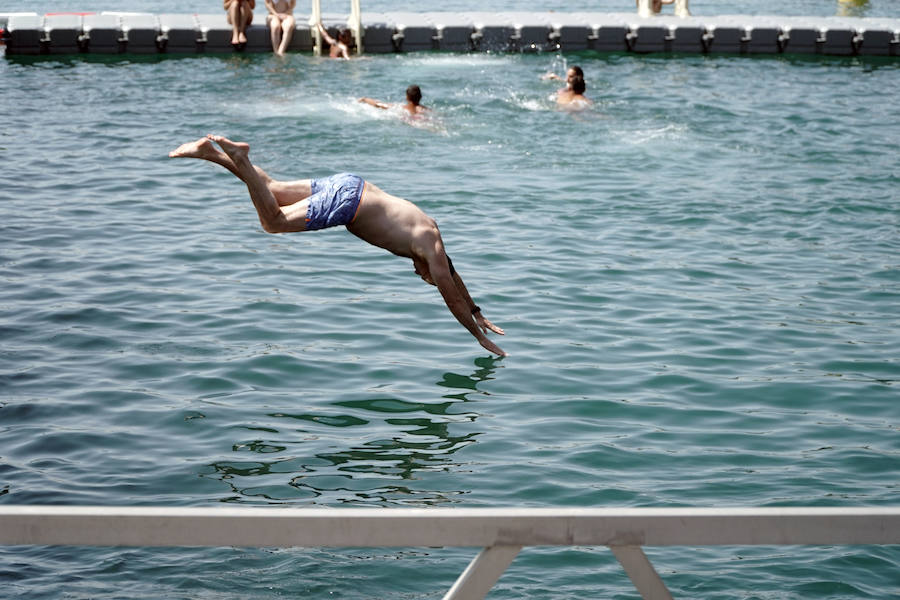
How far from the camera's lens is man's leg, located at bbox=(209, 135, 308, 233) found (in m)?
7.60

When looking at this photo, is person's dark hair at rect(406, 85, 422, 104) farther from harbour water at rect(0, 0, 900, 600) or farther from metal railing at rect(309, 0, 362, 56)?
metal railing at rect(309, 0, 362, 56)

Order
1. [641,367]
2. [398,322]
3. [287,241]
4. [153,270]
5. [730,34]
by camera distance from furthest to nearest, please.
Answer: [730,34]
[287,241]
[153,270]
[398,322]
[641,367]

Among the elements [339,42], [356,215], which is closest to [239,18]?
[339,42]

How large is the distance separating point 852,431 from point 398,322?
4.14 meters

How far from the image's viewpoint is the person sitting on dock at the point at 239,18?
23812 mm

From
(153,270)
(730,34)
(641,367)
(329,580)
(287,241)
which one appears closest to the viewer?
(329,580)

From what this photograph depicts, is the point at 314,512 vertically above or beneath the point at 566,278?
above

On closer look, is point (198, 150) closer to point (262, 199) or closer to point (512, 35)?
point (262, 199)

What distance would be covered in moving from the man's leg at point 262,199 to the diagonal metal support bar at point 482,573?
198 inches

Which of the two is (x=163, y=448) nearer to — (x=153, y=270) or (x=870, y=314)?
(x=153, y=270)

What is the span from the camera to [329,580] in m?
5.79

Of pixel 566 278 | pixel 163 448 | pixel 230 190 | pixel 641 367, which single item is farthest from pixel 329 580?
pixel 230 190

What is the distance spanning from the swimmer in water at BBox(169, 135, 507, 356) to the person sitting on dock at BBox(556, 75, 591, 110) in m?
10.8

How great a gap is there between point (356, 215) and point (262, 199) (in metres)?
0.75
